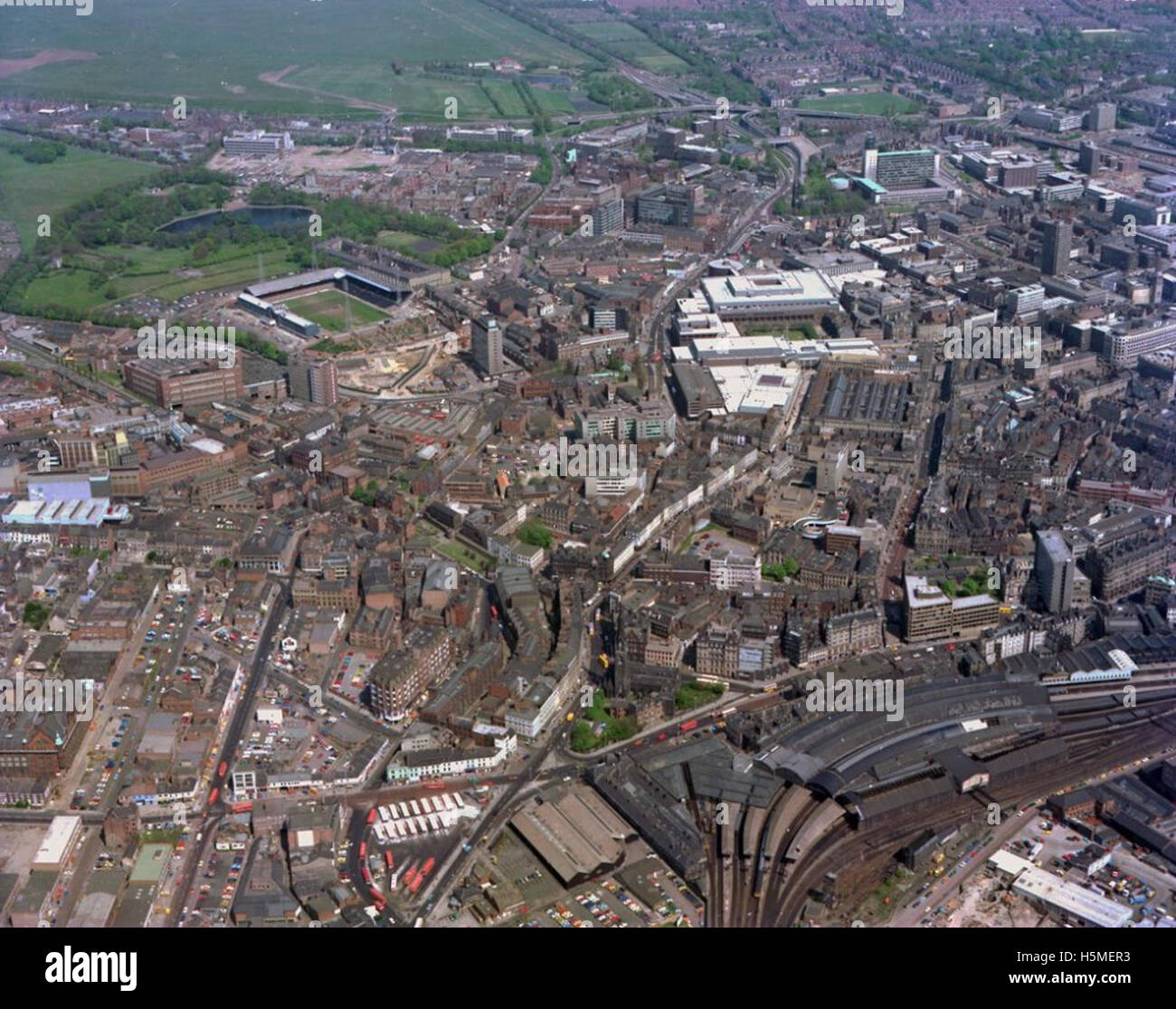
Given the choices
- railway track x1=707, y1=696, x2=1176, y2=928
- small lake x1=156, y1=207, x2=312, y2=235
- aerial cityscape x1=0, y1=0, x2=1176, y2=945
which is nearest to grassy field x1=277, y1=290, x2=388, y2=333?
aerial cityscape x1=0, y1=0, x2=1176, y2=945

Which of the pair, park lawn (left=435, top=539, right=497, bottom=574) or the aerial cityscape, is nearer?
the aerial cityscape

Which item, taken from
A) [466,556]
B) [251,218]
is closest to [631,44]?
[251,218]

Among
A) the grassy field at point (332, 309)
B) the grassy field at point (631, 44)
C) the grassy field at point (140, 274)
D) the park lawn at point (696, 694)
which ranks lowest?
the park lawn at point (696, 694)

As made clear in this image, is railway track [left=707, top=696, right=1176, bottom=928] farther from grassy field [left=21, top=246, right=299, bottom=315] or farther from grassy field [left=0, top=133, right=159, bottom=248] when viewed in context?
grassy field [left=0, top=133, right=159, bottom=248]

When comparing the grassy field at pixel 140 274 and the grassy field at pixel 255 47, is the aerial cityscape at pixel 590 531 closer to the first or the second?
the grassy field at pixel 140 274

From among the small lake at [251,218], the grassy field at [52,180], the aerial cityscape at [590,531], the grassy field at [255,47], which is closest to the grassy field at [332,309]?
the aerial cityscape at [590,531]

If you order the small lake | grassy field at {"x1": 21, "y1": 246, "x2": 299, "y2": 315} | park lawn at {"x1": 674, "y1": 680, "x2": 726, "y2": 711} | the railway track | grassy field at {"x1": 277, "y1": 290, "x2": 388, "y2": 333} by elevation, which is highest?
the small lake
